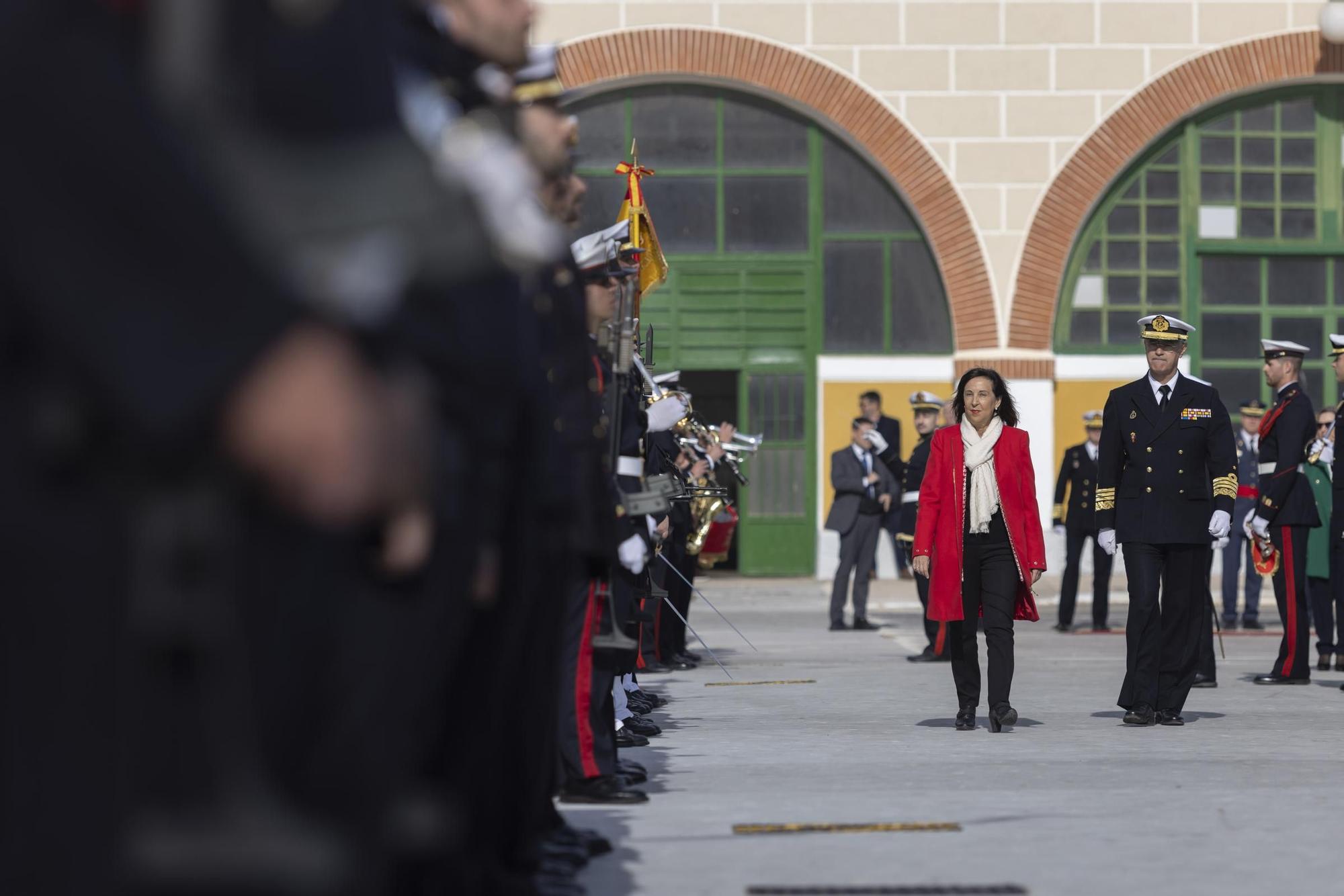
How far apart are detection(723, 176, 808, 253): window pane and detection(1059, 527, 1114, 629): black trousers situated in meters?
7.50

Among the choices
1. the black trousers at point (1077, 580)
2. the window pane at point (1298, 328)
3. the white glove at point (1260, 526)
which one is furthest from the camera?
the window pane at point (1298, 328)

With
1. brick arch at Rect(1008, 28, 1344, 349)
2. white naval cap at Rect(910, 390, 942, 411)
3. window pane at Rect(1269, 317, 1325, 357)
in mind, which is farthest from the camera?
window pane at Rect(1269, 317, 1325, 357)

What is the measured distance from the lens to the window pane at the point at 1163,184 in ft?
82.8

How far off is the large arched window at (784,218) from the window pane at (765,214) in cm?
1

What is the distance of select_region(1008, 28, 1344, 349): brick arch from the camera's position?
2480 cm

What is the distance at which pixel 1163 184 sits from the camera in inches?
995

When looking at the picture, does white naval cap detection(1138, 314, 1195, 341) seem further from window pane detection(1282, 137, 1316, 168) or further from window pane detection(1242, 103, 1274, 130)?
window pane detection(1282, 137, 1316, 168)

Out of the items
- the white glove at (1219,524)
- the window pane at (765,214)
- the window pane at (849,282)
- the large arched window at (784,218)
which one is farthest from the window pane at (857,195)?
the white glove at (1219,524)

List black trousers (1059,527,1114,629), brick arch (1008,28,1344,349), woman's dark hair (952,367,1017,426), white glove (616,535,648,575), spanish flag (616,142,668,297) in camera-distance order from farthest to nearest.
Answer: brick arch (1008,28,1344,349), black trousers (1059,527,1114,629), spanish flag (616,142,668,297), woman's dark hair (952,367,1017,426), white glove (616,535,648,575)

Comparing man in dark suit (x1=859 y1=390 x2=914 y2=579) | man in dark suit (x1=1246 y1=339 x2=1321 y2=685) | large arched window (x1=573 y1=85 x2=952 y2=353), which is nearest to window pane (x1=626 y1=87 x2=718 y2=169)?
large arched window (x1=573 y1=85 x2=952 y2=353)

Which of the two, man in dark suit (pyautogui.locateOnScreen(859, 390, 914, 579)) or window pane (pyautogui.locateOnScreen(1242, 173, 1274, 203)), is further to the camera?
window pane (pyautogui.locateOnScreen(1242, 173, 1274, 203))

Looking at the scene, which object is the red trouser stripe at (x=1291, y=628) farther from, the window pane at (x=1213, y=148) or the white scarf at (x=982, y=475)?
the window pane at (x=1213, y=148)

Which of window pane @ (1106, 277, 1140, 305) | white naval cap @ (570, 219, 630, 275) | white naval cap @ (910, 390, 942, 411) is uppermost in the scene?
window pane @ (1106, 277, 1140, 305)

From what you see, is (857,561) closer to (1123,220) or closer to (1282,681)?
(1282,681)
